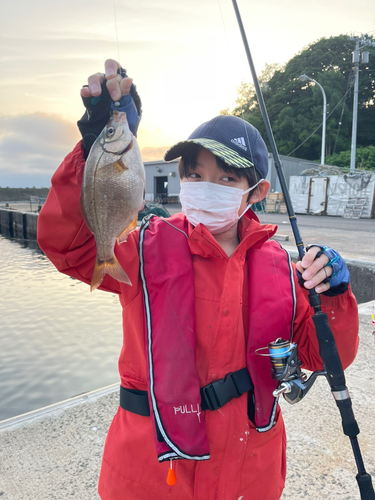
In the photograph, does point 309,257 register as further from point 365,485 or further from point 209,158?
point 365,485

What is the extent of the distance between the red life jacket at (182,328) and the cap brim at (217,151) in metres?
0.30

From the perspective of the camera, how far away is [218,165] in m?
1.58

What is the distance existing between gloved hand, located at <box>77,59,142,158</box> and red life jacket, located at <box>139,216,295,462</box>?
1.34 feet

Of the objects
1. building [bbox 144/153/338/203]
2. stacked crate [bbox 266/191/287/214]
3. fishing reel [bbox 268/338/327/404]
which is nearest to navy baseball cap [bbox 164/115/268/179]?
fishing reel [bbox 268/338/327/404]

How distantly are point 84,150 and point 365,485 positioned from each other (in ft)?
5.63

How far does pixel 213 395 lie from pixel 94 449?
1421 mm

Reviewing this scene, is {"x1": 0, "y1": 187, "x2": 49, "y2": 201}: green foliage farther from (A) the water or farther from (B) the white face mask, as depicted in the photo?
(B) the white face mask

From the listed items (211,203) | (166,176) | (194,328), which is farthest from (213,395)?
(166,176)

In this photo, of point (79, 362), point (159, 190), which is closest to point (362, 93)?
point (159, 190)

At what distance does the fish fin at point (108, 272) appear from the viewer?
119 cm

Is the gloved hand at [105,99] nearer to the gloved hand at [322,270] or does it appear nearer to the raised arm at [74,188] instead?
the raised arm at [74,188]

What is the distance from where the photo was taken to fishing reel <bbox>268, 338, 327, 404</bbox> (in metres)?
1.38

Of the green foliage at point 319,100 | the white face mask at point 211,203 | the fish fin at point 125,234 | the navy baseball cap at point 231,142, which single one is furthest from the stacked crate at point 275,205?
the fish fin at point 125,234

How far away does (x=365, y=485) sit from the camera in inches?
58.5
